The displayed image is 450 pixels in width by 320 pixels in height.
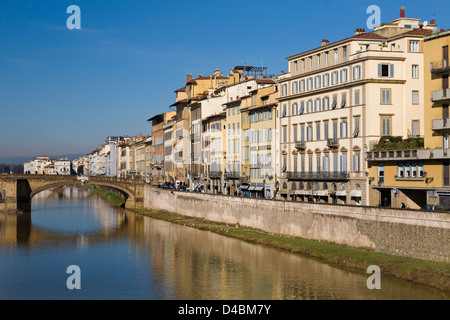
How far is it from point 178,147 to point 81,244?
50202 millimetres

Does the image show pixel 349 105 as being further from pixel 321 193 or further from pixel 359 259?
pixel 359 259

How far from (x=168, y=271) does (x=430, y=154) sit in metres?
19.5

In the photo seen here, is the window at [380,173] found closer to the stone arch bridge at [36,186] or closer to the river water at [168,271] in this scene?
the river water at [168,271]

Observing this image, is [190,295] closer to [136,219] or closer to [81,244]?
[81,244]

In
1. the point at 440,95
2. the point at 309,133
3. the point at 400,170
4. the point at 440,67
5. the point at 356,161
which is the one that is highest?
the point at 440,67

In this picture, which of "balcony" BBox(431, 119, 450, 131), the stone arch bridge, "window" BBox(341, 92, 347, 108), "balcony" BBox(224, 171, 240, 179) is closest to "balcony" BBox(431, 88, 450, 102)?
"balcony" BBox(431, 119, 450, 131)

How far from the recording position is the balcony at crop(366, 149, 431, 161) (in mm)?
46797

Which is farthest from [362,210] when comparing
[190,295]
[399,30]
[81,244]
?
[81,244]

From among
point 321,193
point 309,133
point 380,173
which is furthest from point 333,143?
point 380,173

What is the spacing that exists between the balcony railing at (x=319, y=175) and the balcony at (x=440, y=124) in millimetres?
11286

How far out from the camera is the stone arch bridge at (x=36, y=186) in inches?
3627

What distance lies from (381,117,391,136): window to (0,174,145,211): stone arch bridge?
5234 centimetres

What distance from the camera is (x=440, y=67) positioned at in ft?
148

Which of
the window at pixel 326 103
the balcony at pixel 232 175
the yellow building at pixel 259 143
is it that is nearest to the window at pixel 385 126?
the window at pixel 326 103
